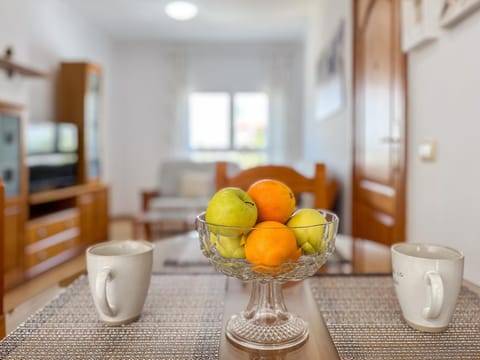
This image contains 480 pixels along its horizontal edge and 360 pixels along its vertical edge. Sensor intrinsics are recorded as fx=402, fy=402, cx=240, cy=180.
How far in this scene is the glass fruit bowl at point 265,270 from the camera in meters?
0.58

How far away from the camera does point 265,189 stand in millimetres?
642

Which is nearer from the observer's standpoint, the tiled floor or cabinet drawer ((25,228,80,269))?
the tiled floor

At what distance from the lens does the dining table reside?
0.57 m

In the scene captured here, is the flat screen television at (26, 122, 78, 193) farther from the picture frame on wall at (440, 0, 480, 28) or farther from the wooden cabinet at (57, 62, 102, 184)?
the picture frame on wall at (440, 0, 480, 28)

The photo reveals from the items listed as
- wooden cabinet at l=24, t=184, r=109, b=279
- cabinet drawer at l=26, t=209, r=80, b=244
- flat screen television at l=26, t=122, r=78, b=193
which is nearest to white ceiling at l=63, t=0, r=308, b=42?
flat screen television at l=26, t=122, r=78, b=193

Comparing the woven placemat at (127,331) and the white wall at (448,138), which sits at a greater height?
the white wall at (448,138)

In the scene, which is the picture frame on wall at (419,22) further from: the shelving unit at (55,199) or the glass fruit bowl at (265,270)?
the shelving unit at (55,199)

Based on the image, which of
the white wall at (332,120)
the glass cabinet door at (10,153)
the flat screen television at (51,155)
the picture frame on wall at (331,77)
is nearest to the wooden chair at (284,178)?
the white wall at (332,120)

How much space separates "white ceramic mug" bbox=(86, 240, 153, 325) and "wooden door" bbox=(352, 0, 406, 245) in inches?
55.9

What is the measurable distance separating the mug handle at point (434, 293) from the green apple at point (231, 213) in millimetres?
283

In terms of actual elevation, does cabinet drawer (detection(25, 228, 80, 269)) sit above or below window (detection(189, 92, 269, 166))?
below

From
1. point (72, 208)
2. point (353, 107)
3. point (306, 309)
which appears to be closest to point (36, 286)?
point (72, 208)

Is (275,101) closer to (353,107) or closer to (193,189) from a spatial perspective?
(193,189)

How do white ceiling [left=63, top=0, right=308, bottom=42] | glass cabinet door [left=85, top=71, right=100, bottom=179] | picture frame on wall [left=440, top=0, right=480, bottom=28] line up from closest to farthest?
picture frame on wall [left=440, top=0, right=480, bottom=28] → glass cabinet door [left=85, top=71, right=100, bottom=179] → white ceiling [left=63, top=0, right=308, bottom=42]
